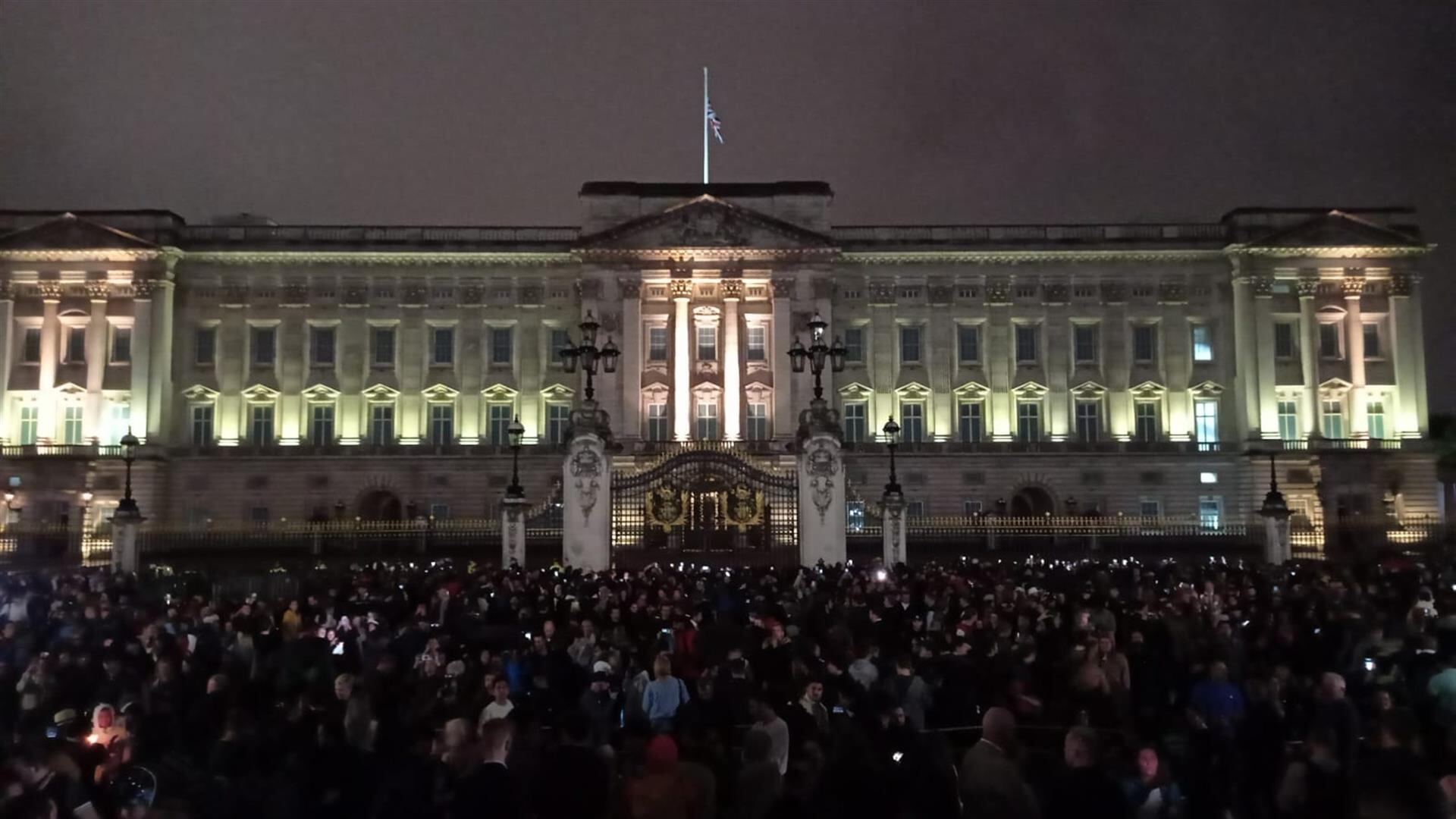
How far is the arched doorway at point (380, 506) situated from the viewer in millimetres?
56281

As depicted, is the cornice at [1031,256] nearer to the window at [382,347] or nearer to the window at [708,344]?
the window at [708,344]

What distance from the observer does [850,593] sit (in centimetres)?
1919

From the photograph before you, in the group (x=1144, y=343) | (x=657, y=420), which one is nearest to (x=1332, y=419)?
(x=1144, y=343)

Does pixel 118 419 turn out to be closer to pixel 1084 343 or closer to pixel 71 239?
pixel 71 239

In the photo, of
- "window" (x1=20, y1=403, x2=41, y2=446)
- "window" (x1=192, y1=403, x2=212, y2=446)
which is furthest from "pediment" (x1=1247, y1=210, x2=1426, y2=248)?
"window" (x1=20, y1=403, x2=41, y2=446)

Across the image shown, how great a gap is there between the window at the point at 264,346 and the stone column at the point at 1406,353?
55621 millimetres

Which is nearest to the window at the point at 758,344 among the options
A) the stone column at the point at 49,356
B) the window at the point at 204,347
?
the window at the point at 204,347

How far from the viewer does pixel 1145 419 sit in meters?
57.9

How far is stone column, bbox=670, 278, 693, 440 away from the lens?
5644 centimetres

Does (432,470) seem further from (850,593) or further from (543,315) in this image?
(850,593)

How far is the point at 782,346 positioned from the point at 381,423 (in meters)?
20.3

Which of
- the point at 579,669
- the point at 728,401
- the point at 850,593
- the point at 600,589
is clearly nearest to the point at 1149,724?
the point at 579,669

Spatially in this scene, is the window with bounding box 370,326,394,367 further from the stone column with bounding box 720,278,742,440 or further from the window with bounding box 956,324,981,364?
the window with bounding box 956,324,981,364

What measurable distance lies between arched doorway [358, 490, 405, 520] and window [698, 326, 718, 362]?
16429mm
